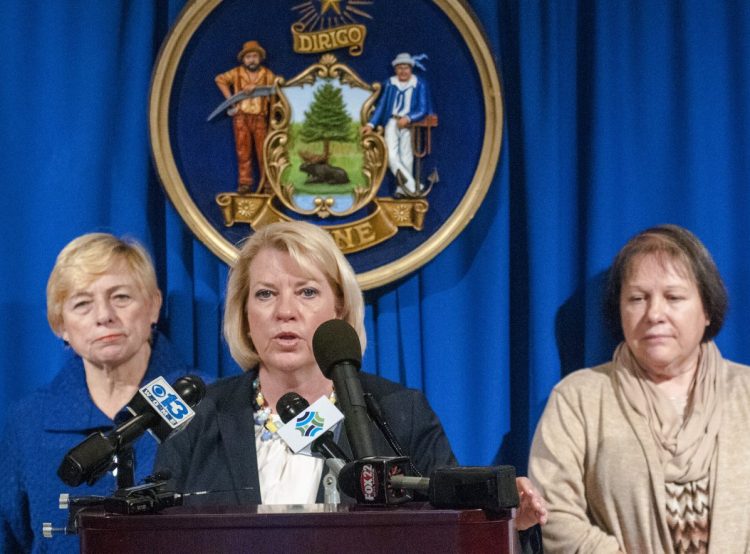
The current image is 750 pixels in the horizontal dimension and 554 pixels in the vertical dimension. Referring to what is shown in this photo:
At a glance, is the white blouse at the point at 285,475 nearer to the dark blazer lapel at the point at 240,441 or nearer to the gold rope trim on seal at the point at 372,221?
the dark blazer lapel at the point at 240,441

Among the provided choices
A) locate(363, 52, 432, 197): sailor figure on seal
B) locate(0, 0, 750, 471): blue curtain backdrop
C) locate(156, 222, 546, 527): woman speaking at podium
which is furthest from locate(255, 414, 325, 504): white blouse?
locate(363, 52, 432, 197): sailor figure on seal

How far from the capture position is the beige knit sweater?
269 cm

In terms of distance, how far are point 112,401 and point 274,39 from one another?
1.12 m

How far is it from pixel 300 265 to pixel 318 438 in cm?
94

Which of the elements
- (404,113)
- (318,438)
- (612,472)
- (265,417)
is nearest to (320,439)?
(318,438)

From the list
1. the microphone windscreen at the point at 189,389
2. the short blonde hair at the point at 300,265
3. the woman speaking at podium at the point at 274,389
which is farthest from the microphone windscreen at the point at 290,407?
the short blonde hair at the point at 300,265

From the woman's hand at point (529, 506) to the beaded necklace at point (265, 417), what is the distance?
1.57 feet

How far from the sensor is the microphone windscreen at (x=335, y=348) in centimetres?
142

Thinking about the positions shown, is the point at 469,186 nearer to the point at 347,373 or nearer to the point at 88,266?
the point at 88,266

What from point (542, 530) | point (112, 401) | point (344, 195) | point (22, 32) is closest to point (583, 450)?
point (542, 530)

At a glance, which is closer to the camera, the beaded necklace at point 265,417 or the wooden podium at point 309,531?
the wooden podium at point 309,531

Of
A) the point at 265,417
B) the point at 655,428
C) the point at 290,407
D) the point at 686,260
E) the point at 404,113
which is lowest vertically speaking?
the point at 655,428

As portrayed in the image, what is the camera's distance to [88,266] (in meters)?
2.90

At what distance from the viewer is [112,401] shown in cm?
297
